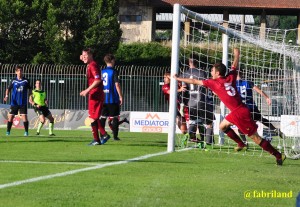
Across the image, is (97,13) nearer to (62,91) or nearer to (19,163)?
(62,91)

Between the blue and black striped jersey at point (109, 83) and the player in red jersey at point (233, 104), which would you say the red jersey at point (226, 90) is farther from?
the blue and black striped jersey at point (109, 83)

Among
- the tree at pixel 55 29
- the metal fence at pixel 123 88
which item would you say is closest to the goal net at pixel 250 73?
the metal fence at pixel 123 88

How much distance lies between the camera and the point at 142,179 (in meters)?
10.3

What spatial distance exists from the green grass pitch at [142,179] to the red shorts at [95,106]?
211cm

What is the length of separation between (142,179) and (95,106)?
728cm

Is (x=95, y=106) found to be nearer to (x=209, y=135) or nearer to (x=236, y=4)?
(x=209, y=135)

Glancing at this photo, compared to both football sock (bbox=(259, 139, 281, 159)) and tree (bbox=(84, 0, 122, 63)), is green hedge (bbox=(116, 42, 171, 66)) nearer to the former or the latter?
tree (bbox=(84, 0, 122, 63))

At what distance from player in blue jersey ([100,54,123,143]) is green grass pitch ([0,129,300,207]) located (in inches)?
157

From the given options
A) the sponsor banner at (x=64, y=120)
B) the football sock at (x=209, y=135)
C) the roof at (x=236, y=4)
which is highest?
Result: the roof at (x=236, y=4)

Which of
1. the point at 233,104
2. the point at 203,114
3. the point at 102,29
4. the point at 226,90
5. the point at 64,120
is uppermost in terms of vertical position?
the point at 102,29

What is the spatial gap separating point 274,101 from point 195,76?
4.91 metres

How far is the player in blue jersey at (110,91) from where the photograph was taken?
63.1ft

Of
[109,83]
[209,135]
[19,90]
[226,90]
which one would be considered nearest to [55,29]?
[19,90]

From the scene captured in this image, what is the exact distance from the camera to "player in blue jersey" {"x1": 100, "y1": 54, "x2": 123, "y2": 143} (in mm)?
19234
